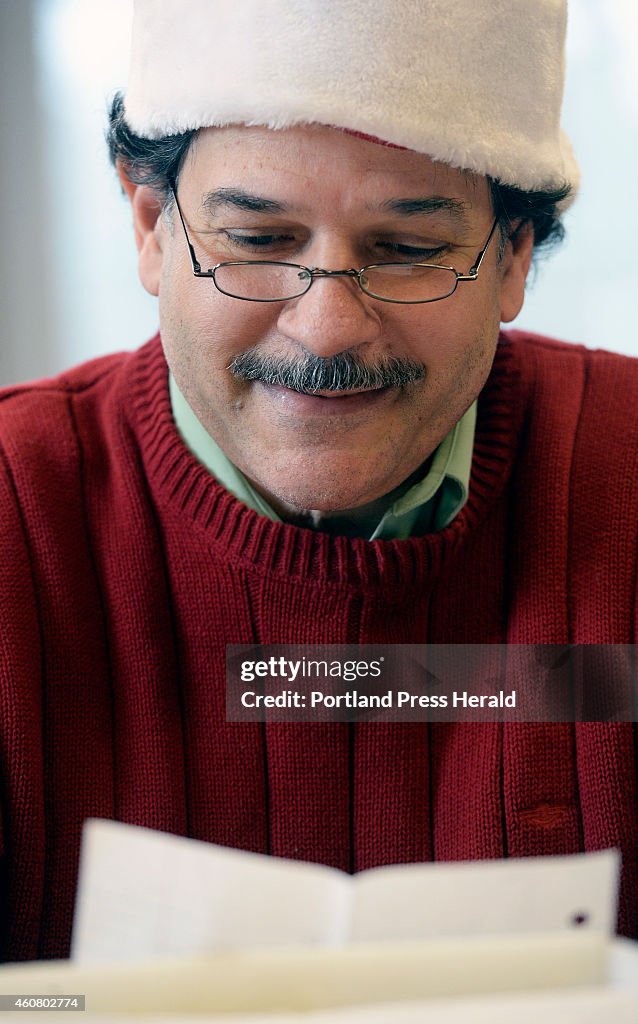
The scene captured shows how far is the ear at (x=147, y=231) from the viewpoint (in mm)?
1011

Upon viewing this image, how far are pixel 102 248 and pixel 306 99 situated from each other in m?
1.17

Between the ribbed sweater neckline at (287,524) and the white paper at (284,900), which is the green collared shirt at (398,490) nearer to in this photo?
the ribbed sweater neckline at (287,524)

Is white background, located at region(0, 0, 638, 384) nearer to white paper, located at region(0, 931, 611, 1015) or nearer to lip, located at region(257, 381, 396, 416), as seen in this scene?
lip, located at region(257, 381, 396, 416)

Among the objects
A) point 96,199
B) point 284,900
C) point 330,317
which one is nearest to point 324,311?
point 330,317

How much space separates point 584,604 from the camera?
1037mm

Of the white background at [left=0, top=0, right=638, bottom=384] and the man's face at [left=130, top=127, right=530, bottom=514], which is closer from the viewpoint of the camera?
the man's face at [left=130, top=127, right=530, bottom=514]

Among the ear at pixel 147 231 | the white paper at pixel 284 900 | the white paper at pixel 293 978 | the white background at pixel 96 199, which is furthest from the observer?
the white background at pixel 96 199

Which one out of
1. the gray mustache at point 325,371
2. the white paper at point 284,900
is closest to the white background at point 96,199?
the gray mustache at point 325,371

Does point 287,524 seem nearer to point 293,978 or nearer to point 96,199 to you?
point 293,978

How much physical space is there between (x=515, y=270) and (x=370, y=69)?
0.99 feet

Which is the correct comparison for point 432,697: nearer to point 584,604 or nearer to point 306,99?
point 584,604

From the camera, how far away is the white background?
1757 millimetres

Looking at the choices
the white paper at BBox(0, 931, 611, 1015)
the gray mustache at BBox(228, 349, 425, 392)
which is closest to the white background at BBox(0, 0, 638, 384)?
the gray mustache at BBox(228, 349, 425, 392)

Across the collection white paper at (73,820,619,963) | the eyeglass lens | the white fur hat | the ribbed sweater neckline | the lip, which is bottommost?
white paper at (73,820,619,963)
